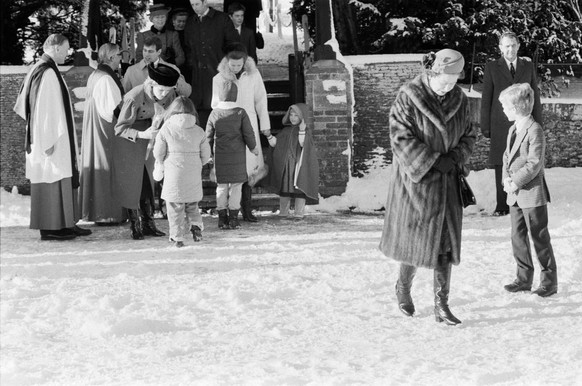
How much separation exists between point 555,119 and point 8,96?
7.77 meters

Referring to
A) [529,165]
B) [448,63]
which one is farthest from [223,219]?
[448,63]

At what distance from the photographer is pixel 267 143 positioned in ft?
37.3

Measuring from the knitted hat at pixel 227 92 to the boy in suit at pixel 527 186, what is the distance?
11.9ft

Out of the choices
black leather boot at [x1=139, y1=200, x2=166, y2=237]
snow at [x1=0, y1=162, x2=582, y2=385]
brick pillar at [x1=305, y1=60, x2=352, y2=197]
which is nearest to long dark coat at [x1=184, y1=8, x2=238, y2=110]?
brick pillar at [x1=305, y1=60, x2=352, y2=197]

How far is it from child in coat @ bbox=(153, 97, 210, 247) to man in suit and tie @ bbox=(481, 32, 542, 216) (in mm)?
3275

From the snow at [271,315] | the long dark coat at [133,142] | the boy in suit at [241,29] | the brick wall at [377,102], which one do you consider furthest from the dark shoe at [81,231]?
the brick wall at [377,102]

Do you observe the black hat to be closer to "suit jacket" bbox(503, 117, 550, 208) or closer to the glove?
"suit jacket" bbox(503, 117, 550, 208)

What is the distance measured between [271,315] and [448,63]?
2.00 meters

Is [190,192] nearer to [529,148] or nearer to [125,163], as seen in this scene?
[125,163]

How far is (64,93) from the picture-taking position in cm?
1002

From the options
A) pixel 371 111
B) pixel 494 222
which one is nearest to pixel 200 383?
pixel 494 222

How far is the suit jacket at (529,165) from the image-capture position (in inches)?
277

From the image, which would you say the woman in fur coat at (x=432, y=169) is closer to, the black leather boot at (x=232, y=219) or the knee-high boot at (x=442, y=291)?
the knee-high boot at (x=442, y=291)

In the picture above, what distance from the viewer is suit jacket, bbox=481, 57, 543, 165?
10508 mm
